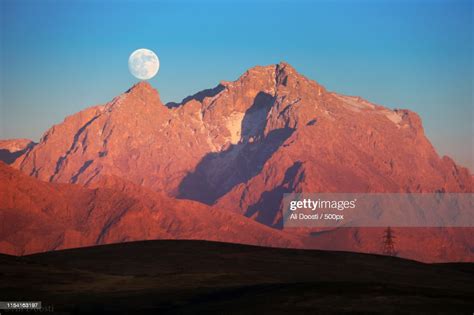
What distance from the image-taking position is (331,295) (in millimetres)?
90875

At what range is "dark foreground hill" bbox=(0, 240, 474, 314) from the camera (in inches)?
3415

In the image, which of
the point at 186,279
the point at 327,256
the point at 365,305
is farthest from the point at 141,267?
the point at 365,305

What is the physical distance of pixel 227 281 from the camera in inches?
4540

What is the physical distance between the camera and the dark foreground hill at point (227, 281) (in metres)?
86.8

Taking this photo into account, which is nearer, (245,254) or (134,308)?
(134,308)

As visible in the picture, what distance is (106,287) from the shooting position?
107 m

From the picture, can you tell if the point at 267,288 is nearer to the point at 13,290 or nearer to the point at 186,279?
the point at 186,279

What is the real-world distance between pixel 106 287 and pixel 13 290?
475 inches

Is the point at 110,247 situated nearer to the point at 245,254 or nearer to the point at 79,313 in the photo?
the point at 245,254

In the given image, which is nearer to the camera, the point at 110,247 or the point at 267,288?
the point at 267,288

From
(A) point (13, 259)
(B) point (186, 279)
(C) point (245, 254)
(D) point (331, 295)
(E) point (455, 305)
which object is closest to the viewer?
(E) point (455, 305)

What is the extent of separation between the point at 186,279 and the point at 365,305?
124 feet

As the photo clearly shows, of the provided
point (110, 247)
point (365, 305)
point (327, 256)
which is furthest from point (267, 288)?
point (110, 247)

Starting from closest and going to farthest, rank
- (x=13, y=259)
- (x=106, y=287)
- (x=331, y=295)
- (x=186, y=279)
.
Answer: (x=331, y=295) → (x=106, y=287) → (x=186, y=279) → (x=13, y=259)
